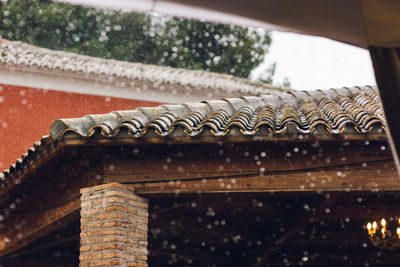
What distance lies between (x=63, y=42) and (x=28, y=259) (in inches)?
496

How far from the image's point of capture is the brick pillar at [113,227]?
4402 millimetres

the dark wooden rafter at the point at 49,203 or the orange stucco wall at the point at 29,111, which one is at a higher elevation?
the orange stucco wall at the point at 29,111

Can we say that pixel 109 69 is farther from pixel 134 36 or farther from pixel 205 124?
pixel 134 36

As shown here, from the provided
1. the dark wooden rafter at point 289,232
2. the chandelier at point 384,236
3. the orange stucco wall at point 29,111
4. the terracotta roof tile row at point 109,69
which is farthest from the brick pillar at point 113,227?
the terracotta roof tile row at point 109,69

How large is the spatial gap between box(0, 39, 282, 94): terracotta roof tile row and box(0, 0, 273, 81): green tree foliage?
23.2ft

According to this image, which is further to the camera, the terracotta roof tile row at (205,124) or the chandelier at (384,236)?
the chandelier at (384,236)

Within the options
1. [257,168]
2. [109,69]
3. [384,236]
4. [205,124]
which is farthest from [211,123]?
[109,69]

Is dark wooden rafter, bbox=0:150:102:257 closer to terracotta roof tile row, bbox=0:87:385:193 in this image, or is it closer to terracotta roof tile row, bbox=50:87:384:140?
terracotta roof tile row, bbox=0:87:385:193

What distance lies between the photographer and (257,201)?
21.1 feet

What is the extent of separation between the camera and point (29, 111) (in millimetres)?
9266

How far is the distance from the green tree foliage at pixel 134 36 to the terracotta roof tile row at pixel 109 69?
23.2 ft

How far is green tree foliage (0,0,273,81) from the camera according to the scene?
18.7m

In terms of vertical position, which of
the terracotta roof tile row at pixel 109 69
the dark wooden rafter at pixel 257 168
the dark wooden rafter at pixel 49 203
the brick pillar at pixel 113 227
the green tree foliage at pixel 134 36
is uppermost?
the green tree foliage at pixel 134 36

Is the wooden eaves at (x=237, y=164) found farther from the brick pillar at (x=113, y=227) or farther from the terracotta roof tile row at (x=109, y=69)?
the terracotta roof tile row at (x=109, y=69)
